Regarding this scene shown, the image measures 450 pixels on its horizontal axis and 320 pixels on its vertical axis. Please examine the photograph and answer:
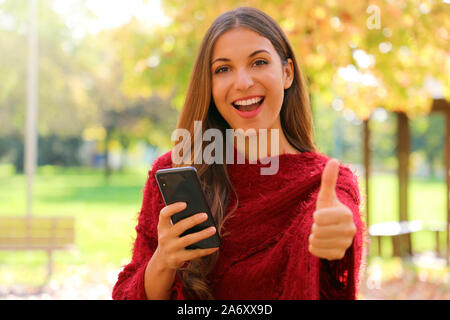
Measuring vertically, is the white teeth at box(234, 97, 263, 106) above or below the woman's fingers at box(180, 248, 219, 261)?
above

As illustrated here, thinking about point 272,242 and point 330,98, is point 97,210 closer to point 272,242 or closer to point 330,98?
point 330,98

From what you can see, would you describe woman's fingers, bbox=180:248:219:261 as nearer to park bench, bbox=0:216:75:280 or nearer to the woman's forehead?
the woman's forehead

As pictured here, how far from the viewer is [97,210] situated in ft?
66.5

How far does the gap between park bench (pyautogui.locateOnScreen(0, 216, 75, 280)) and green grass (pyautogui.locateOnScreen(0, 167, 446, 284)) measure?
12.3 inches

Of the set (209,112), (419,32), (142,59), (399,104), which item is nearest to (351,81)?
(399,104)

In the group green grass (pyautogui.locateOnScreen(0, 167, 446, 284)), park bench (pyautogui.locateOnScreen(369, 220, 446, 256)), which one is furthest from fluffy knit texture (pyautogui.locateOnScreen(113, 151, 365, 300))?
park bench (pyautogui.locateOnScreen(369, 220, 446, 256))

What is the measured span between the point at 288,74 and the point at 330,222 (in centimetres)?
79

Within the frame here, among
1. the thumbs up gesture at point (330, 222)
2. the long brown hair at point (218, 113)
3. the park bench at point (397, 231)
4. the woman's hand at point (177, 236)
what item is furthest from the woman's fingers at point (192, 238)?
the park bench at point (397, 231)

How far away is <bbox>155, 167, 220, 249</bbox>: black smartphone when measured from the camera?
1482mm

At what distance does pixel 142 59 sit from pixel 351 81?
3065 mm

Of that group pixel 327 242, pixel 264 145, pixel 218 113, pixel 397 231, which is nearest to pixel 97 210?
pixel 397 231

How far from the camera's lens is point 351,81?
7711 millimetres

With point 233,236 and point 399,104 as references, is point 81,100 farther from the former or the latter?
point 233,236

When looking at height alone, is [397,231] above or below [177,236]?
below
